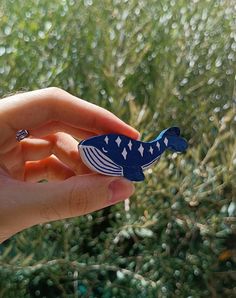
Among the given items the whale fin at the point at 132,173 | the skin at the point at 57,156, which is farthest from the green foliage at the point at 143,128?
the whale fin at the point at 132,173

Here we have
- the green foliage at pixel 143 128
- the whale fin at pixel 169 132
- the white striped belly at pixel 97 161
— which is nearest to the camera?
the white striped belly at pixel 97 161

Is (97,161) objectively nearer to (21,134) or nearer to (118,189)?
(118,189)

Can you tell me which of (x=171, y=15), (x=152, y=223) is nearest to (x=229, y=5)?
(x=171, y=15)

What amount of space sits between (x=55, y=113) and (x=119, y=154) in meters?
0.17

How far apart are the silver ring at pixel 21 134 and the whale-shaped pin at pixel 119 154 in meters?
0.17

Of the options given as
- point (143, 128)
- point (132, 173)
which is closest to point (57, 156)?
point (132, 173)

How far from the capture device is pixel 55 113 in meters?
1.37

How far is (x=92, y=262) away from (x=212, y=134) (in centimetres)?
52

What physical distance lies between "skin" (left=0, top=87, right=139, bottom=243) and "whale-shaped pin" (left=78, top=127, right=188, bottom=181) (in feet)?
0.07

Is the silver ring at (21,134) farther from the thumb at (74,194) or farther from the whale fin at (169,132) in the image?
the whale fin at (169,132)

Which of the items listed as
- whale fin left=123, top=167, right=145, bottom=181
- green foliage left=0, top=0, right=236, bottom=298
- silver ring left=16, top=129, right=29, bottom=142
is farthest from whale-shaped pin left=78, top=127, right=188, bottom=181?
green foliage left=0, top=0, right=236, bottom=298

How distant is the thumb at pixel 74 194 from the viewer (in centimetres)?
127

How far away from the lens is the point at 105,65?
7.04 feet

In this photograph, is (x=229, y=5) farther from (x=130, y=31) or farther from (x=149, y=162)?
(x=149, y=162)
